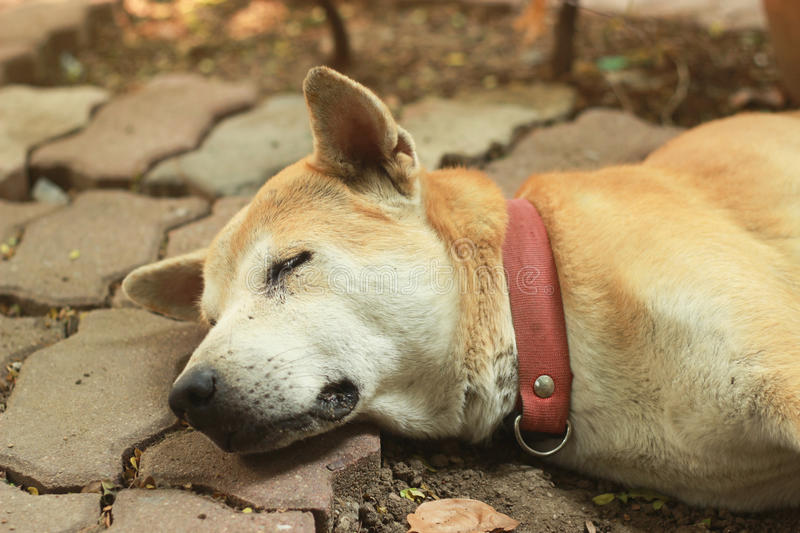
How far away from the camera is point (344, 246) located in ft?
7.80

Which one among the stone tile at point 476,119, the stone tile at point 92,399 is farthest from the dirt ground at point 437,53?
the stone tile at point 92,399

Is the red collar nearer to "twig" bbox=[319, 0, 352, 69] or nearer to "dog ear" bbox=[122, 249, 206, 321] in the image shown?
"dog ear" bbox=[122, 249, 206, 321]

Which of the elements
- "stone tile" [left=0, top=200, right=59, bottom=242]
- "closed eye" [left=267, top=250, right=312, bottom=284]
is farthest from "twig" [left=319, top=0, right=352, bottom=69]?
"closed eye" [left=267, top=250, right=312, bottom=284]

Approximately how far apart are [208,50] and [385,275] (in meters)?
4.96

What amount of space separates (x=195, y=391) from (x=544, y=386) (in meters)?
1.03

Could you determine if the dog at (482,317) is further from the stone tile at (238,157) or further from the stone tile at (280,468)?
the stone tile at (238,157)

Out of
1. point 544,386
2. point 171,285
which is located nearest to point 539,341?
point 544,386

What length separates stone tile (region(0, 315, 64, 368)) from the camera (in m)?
2.92

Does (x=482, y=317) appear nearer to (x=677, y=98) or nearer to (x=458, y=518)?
(x=458, y=518)

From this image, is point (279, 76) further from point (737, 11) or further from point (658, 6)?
point (737, 11)

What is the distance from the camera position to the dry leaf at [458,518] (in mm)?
2141

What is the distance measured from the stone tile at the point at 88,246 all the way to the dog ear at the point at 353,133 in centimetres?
137

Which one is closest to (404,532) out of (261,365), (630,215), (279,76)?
(261,365)

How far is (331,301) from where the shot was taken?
229 cm
